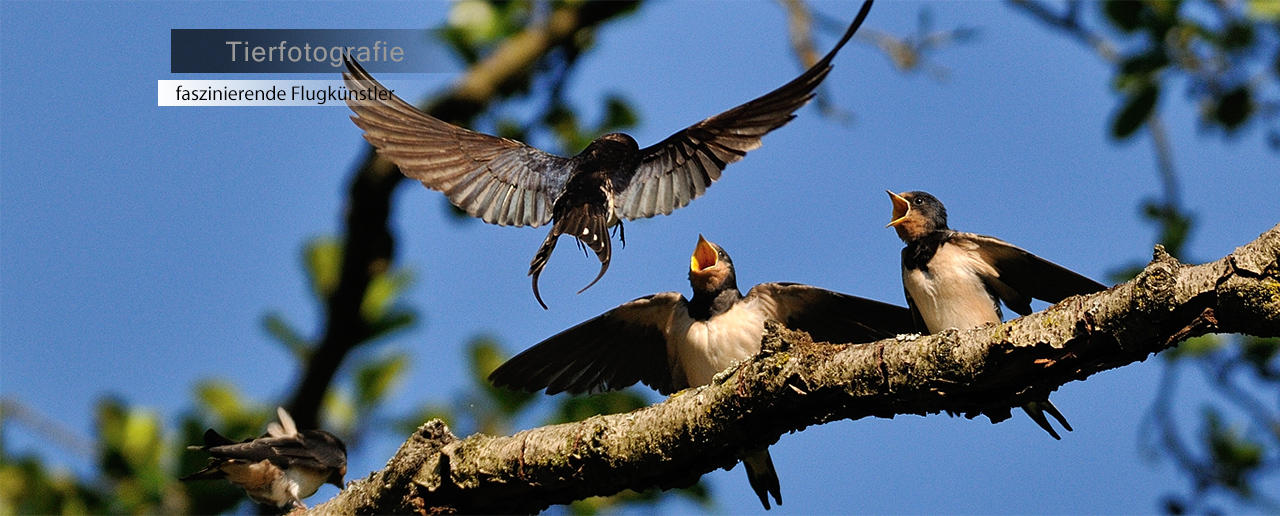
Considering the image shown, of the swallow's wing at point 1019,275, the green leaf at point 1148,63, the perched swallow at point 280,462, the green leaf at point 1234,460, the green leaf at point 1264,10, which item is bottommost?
the green leaf at point 1234,460

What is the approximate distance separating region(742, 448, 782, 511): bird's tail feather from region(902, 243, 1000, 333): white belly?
0.90 meters

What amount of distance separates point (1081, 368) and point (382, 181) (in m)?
3.27

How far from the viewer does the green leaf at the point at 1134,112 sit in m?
4.68

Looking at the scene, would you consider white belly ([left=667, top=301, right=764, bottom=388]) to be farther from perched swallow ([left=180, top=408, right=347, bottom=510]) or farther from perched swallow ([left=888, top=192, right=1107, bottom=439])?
perched swallow ([left=180, top=408, right=347, bottom=510])

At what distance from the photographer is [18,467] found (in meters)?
4.87

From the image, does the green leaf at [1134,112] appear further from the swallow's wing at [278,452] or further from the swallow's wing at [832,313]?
the swallow's wing at [278,452]

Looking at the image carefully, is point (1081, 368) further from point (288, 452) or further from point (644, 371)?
point (288, 452)

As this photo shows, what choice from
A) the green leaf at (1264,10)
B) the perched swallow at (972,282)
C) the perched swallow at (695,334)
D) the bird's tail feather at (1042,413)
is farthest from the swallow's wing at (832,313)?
the green leaf at (1264,10)

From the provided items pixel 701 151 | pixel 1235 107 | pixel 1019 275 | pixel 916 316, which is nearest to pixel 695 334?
pixel 916 316

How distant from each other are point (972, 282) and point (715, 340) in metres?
1.01

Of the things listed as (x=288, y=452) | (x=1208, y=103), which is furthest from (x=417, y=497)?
(x=1208, y=103)

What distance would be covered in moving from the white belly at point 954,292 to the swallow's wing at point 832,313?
21 cm

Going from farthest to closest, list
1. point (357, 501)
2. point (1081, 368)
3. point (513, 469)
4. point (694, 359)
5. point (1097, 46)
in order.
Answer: point (1097, 46) < point (694, 359) < point (357, 501) < point (513, 469) < point (1081, 368)

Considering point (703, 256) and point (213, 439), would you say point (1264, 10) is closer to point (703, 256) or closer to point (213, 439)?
point (703, 256)
